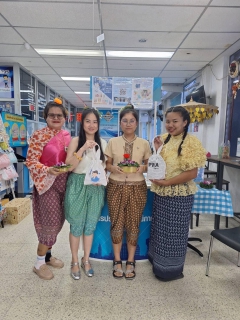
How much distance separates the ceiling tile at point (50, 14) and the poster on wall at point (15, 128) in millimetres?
1428

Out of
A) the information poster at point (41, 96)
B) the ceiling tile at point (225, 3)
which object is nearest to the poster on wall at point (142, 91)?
the ceiling tile at point (225, 3)

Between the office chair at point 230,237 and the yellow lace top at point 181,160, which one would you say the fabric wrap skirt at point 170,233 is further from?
the office chair at point 230,237

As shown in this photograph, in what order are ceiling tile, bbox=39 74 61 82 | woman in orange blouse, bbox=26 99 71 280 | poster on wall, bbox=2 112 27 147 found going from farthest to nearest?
1. ceiling tile, bbox=39 74 61 82
2. poster on wall, bbox=2 112 27 147
3. woman in orange blouse, bbox=26 99 71 280

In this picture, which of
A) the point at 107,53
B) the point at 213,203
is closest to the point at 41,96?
the point at 107,53

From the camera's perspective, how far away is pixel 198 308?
1608 millimetres

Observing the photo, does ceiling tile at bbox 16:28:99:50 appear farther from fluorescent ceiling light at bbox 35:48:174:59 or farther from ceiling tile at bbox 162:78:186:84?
ceiling tile at bbox 162:78:186:84

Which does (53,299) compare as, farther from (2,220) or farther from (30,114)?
(30,114)

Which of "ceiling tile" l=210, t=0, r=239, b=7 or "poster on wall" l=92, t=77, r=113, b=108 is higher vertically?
"ceiling tile" l=210, t=0, r=239, b=7

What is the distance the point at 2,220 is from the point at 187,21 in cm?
355

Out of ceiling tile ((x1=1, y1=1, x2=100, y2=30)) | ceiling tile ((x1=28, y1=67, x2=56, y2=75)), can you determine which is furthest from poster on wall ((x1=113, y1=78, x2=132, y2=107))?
ceiling tile ((x1=28, y1=67, x2=56, y2=75))

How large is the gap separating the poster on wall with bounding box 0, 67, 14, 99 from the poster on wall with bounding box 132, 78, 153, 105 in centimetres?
291

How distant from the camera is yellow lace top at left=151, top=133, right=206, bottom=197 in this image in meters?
1.67

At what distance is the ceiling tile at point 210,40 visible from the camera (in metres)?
3.11

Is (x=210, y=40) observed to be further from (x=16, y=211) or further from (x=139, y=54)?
(x=16, y=211)
